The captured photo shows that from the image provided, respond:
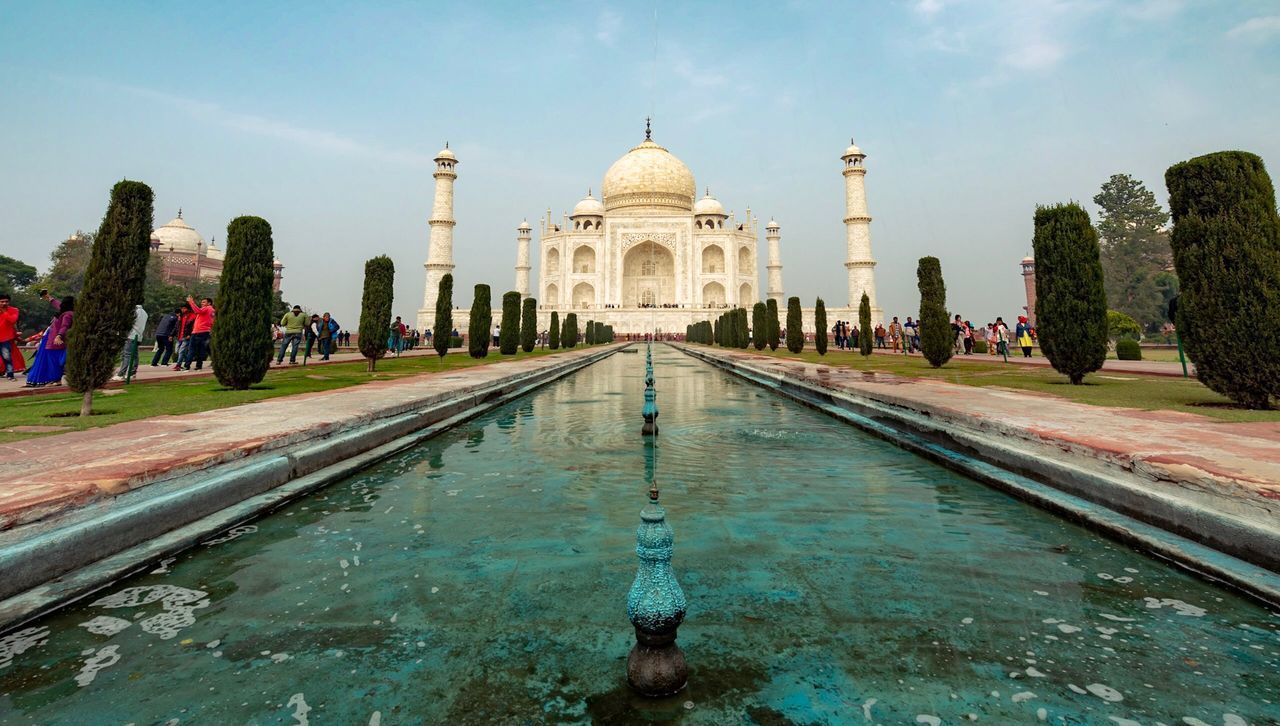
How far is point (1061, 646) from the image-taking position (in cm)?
156

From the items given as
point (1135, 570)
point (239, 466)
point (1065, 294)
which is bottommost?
point (1135, 570)

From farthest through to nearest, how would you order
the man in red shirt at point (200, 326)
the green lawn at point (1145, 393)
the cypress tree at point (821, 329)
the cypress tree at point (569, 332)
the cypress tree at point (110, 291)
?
Answer: 1. the cypress tree at point (569, 332)
2. the cypress tree at point (821, 329)
3. the man in red shirt at point (200, 326)
4. the cypress tree at point (110, 291)
5. the green lawn at point (1145, 393)

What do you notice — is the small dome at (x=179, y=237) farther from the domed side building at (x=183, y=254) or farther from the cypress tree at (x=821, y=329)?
the cypress tree at (x=821, y=329)

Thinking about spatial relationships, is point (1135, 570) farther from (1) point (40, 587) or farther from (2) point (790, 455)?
(1) point (40, 587)

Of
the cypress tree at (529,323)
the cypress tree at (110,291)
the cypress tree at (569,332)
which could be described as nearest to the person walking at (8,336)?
the cypress tree at (110,291)

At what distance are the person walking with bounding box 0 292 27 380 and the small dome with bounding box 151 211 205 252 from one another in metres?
48.1

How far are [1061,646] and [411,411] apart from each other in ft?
17.5

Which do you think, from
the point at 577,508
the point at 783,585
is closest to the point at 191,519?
the point at 577,508

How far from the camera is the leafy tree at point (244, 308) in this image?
787 cm

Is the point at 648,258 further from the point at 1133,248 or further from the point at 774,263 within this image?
the point at 1133,248

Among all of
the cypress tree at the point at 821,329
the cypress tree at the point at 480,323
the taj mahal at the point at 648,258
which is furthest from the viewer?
the taj mahal at the point at 648,258

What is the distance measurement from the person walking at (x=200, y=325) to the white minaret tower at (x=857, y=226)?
114 feet

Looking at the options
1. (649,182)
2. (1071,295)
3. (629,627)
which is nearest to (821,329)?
(1071,295)

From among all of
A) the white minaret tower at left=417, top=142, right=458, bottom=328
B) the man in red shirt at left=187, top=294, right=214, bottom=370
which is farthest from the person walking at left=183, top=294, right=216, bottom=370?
the white minaret tower at left=417, top=142, right=458, bottom=328
